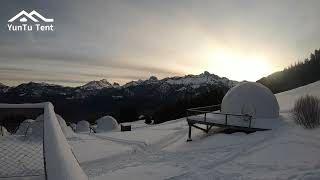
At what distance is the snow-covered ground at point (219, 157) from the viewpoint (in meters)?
14.4

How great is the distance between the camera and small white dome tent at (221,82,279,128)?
26172 millimetres

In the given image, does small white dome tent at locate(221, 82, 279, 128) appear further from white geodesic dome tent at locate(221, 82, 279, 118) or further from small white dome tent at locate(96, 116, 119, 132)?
small white dome tent at locate(96, 116, 119, 132)

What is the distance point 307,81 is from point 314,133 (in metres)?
61.7

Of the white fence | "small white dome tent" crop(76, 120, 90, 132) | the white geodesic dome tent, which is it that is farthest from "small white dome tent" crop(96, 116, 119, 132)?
the white fence

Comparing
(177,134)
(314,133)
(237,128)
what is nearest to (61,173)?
(314,133)

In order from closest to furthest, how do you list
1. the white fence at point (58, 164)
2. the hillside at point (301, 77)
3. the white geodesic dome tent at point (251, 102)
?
the white fence at point (58, 164), the white geodesic dome tent at point (251, 102), the hillside at point (301, 77)

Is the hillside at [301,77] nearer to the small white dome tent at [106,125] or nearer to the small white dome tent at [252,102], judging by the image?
the small white dome tent at [106,125]

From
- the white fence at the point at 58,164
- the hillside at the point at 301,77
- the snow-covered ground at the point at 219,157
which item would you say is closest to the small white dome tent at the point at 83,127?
the hillside at the point at 301,77

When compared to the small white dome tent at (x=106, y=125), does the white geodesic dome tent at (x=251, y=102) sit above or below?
above

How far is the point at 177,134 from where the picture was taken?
30.7 meters

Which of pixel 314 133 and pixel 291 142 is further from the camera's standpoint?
pixel 314 133

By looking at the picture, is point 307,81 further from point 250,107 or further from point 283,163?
point 283,163

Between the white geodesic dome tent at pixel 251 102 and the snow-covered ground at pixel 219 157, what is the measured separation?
148 cm

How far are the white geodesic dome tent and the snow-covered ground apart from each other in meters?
1.48
